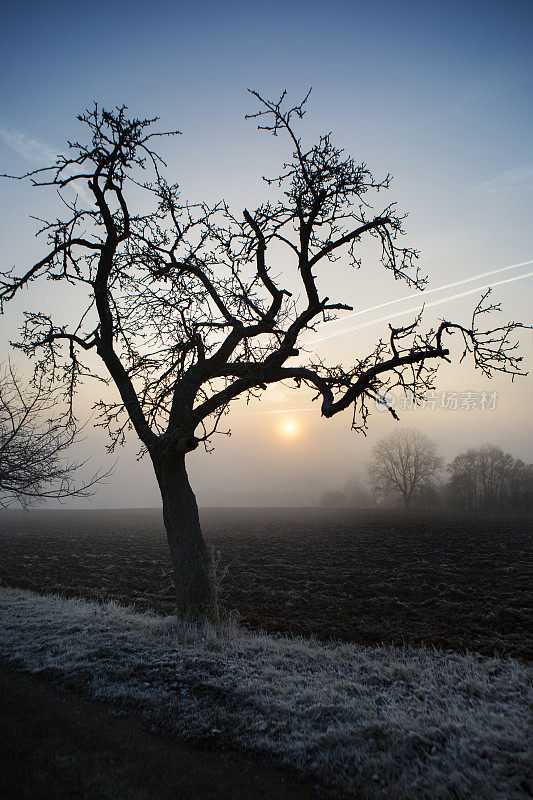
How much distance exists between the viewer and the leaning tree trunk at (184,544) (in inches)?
356

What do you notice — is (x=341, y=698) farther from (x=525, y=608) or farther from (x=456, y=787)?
(x=525, y=608)

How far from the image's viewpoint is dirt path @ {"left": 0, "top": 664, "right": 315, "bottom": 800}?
374 cm

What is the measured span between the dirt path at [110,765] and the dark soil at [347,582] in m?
4.35

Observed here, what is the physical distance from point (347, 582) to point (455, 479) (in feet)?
254

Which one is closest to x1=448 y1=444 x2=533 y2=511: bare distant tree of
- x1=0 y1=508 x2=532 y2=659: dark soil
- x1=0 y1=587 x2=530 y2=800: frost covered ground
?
x1=0 y1=508 x2=532 y2=659: dark soil

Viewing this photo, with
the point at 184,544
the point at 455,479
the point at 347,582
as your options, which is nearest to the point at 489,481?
the point at 455,479

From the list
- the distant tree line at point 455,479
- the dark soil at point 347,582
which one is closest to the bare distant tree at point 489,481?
the distant tree line at point 455,479

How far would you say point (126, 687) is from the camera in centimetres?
605

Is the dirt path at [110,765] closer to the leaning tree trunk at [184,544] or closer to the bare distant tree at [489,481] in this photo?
the leaning tree trunk at [184,544]

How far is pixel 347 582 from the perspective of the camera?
51.7 ft

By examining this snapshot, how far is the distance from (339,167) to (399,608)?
11.4 m

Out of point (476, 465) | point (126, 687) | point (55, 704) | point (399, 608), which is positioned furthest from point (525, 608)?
point (476, 465)

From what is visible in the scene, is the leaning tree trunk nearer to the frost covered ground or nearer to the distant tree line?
the frost covered ground

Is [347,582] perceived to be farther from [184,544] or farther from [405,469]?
[405,469]
